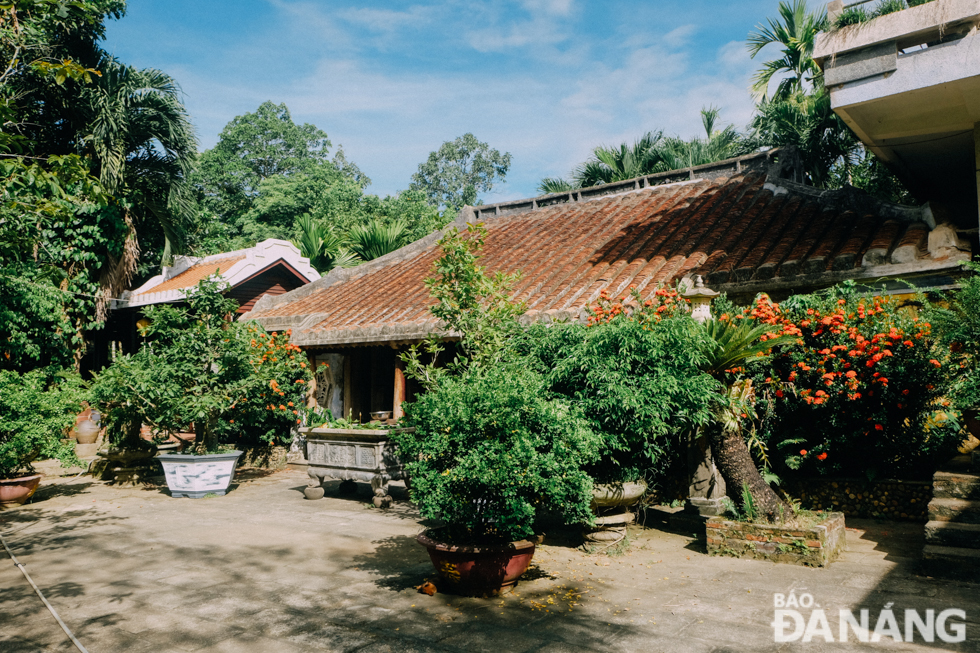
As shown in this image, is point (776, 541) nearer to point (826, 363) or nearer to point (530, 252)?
point (826, 363)

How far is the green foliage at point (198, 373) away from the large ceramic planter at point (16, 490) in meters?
1.29

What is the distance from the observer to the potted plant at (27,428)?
8.77m

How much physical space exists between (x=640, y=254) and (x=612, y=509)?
4.60 metres

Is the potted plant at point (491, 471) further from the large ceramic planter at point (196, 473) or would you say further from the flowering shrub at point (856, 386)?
the large ceramic planter at point (196, 473)

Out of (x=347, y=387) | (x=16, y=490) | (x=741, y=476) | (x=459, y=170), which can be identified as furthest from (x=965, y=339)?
(x=459, y=170)

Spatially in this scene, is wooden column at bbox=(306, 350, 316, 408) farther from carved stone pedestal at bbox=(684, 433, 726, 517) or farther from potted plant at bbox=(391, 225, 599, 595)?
potted plant at bbox=(391, 225, 599, 595)

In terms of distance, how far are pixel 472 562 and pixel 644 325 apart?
2.65 metres

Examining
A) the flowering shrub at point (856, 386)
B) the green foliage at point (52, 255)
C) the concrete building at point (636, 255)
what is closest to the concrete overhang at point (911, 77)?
the concrete building at point (636, 255)

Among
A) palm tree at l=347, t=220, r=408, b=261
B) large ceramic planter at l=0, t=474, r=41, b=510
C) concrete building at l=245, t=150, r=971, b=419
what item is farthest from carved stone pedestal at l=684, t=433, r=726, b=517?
palm tree at l=347, t=220, r=408, b=261

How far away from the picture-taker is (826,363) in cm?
684

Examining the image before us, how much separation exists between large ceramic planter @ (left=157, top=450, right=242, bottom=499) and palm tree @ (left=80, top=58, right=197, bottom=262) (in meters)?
7.35

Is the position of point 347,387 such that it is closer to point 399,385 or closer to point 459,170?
point 399,385

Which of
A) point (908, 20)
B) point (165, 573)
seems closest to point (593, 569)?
point (165, 573)

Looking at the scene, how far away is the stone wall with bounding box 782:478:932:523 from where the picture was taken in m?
7.05
